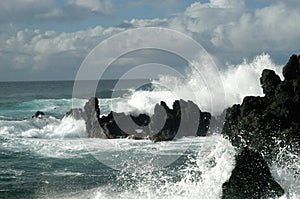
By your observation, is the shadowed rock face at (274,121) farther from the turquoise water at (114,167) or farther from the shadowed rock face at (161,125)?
the shadowed rock face at (161,125)

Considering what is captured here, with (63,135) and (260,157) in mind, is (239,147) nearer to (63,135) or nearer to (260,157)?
(260,157)

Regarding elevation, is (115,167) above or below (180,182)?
above

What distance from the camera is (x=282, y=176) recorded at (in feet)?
51.5

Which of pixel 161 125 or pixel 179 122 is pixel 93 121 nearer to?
pixel 161 125

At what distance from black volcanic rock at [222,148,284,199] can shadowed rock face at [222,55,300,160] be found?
1.01 ft

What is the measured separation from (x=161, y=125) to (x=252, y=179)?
53.3 ft

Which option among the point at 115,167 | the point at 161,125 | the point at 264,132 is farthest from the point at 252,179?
the point at 161,125

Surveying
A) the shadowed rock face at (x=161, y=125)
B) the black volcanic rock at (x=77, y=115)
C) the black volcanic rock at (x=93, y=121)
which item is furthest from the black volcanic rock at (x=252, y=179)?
the black volcanic rock at (x=77, y=115)

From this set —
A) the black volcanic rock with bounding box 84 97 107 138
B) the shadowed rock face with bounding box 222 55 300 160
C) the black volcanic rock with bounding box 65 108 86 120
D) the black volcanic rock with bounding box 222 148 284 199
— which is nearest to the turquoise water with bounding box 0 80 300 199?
the black volcanic rock with bounding box 222 148 284 199

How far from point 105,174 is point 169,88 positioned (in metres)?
28.1

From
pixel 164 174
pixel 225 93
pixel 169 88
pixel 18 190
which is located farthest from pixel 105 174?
pixel 169 88

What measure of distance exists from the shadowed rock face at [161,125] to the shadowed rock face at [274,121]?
48.1ft

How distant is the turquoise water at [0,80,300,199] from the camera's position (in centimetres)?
1655

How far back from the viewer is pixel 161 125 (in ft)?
104
